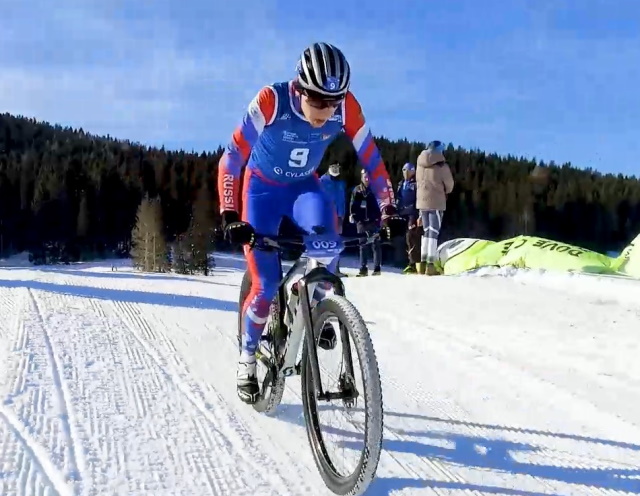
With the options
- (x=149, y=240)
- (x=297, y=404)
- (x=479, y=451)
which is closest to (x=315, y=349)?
(x=479, y=451)

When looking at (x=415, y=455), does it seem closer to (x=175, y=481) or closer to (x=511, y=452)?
(x=511, y=452)

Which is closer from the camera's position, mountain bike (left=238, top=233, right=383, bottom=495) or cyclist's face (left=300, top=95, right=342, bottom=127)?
mountain bike (left=238, top=233, right=383, bottom=495)

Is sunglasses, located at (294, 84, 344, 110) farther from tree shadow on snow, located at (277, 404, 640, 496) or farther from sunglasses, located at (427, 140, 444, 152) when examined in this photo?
sunglasses, located at (427, 140, 444, 152)

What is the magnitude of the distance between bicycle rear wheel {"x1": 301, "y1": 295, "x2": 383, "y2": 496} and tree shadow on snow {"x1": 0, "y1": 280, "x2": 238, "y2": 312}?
4.98 m

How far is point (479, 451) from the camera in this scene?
3.76m

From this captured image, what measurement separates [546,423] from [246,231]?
2.33 metres

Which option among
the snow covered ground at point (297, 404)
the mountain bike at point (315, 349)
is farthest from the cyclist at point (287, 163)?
the snow covered ground at point (297, 404)

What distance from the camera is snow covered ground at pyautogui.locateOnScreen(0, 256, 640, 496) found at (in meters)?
3.31

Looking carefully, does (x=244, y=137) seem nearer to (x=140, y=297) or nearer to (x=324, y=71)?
(x=324, y=71)

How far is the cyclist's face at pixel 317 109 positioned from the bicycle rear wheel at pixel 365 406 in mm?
1155

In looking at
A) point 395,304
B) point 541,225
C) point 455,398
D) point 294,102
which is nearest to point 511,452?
point 455,398

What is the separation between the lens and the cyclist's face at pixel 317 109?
3.87m

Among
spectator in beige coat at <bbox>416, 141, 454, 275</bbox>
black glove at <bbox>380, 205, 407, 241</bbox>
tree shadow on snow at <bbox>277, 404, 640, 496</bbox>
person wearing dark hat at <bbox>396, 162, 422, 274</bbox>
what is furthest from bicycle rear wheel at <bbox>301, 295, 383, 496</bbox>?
person wearing dark hat at <bbox>396, 162, 422, 274</bbox>

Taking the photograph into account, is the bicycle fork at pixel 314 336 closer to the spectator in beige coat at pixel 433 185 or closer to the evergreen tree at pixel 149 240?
the spectator in beige coat at pixel 433 185
